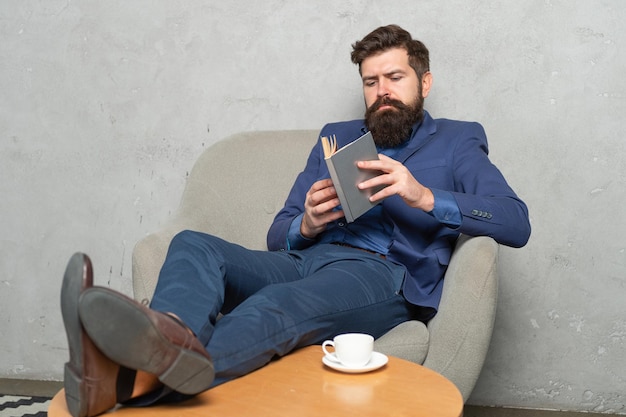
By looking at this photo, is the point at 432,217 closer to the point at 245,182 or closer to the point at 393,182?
the point at 393,182

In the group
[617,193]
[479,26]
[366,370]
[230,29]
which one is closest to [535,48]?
[479,26]

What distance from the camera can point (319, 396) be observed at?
4.70ft

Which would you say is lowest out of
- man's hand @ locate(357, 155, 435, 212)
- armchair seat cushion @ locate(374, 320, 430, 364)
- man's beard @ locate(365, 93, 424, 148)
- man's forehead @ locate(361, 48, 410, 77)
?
armchair seat cushion @ locate(374, 320, 430, 364)

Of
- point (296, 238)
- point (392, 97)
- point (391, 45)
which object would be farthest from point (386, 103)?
point (296, 238)

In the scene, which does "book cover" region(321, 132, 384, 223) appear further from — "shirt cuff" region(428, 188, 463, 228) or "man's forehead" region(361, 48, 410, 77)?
"man's forehead" region(361, 48, 410, 77)

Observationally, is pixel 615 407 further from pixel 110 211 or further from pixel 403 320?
pixel 110 211

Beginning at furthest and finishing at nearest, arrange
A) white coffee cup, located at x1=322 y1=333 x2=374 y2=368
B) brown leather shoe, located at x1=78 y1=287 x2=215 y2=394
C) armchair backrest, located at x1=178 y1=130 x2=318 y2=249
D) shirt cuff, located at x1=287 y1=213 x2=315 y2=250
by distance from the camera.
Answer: armchair backrest, located at x1=178 y1=130 x2=318 y2=249
shirt cuff, located at x1=287 y1=213 x2=315 y2=250
white coffee cup, located at x1=322 y1=333 x2=374 y2=368
brown leather shoe, located at x1=78 y1=287 x2=215 y2=394

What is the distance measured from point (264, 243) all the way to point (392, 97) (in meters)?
0.62

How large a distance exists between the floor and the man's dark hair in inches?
46.8

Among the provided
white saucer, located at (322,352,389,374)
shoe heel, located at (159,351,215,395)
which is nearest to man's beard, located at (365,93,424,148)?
white saucer, located at (322,352,389,374)

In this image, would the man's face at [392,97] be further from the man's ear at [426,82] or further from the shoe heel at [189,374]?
the shoe heel at [189,374]

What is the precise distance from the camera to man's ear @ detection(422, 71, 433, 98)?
2.50m

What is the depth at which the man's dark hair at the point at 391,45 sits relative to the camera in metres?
2.42

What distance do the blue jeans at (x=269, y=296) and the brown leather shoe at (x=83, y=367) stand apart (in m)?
0.21
